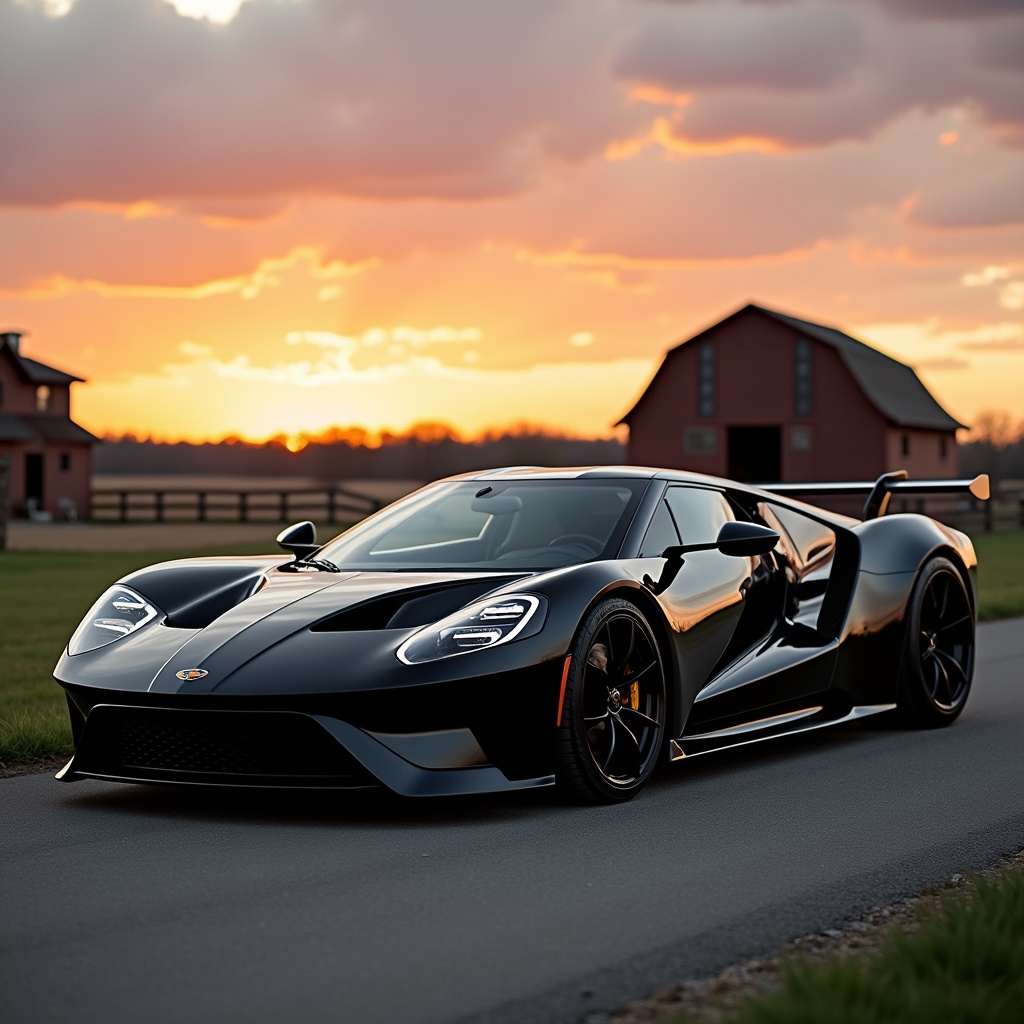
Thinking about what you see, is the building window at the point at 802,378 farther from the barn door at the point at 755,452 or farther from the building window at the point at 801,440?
the barn door at the point at 755,452

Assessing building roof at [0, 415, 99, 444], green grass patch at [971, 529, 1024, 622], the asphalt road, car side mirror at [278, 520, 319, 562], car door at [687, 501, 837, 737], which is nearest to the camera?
the asphalt road

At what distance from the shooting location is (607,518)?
6.72 meters

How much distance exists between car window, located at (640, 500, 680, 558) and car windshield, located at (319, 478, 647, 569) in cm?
10

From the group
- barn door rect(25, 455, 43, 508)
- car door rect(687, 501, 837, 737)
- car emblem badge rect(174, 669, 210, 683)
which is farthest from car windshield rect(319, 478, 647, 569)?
barn door rect(25, 455, 43, 508)

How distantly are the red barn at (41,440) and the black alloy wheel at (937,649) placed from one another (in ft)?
161

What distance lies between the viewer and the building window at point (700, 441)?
49719mm

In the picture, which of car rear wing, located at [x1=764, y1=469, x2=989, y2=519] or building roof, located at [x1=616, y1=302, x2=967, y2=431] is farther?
building roof, located at [x1=616, y1=302, x2=967, y2=431]

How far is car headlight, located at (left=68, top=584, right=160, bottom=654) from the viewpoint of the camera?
6.18m

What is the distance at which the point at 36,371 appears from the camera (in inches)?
2287

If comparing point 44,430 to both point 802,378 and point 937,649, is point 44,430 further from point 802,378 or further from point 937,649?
point 937,649

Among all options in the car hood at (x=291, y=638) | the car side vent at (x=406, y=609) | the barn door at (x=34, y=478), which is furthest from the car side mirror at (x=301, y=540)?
the barn door at (x=34, y=478)

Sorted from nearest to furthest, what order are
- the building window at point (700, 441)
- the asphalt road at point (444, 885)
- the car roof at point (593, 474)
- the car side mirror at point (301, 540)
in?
the asphalt road at point (444, 885) < the car roof at point (593, 474) < the car side mirror at point (301, 540) < the building window at point (700, 441)

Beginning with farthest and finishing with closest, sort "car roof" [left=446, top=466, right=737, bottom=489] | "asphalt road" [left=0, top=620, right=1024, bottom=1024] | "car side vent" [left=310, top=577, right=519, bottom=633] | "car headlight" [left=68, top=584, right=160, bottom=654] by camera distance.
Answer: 1. "car roof" [left=446, top=466, right=737, bottom=489]
2. "car headlight" [left=68, top=584, right=160, bottom=654]
3. "car side vent" [left=310, top=577, right=519, bottom=633]
4. "asphalt road" [left=0, top=620, right=1024, bottom=1024]

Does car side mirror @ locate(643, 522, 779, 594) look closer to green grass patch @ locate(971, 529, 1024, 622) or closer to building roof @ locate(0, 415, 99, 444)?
green grass patch @ locate(971, 529, 1024, 622)
